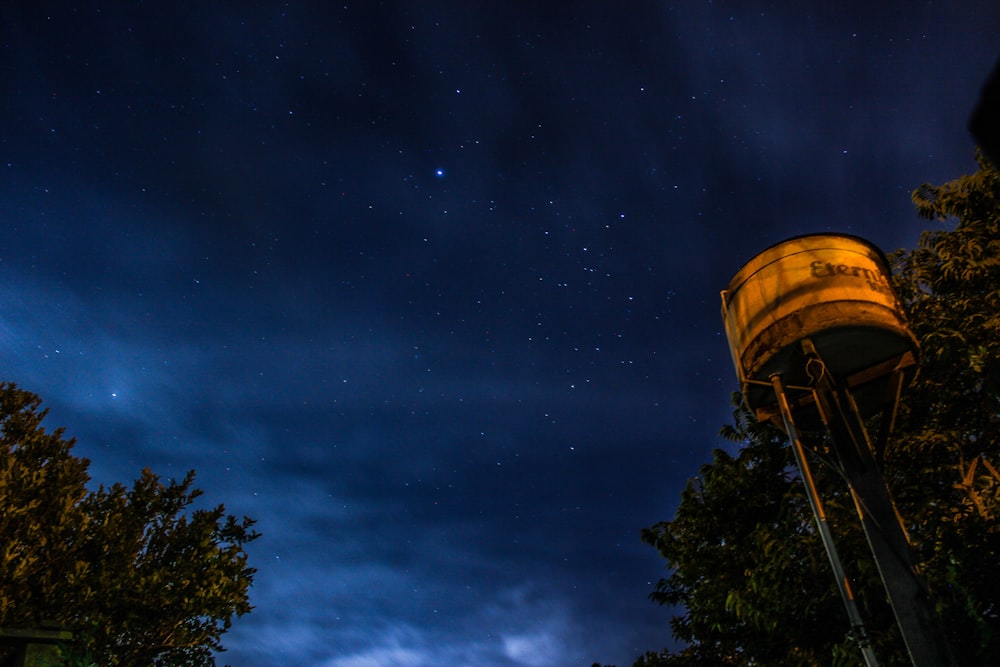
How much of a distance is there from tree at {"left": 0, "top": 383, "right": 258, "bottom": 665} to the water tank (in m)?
11.9

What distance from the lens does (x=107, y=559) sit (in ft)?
39.9

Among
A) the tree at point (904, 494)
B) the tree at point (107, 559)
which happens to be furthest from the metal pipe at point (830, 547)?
A: the tree at point (107, 559)

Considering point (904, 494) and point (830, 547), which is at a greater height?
point (904, 494)

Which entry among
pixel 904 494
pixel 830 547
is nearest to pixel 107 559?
pixel 830 547

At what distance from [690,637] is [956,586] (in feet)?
27.9

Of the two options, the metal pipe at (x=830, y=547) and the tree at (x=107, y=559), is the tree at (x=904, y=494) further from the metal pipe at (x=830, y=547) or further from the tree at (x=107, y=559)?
the tree at (x=107, y=559)

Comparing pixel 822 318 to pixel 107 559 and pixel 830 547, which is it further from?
pixel 107 559

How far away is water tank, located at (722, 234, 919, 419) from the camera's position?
26.9ft

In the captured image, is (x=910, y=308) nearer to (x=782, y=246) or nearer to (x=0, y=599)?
(x=782, y=246)

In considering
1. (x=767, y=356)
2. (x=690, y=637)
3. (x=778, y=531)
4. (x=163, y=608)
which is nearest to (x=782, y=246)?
(x=767, y=356)

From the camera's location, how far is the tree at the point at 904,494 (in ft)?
33.3

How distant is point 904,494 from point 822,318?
626cm

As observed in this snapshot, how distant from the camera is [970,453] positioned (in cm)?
1155

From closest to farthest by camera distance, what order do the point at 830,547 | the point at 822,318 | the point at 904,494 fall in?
the point at 830,547 < the point at 822,318 < the point at 904,494
